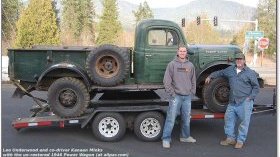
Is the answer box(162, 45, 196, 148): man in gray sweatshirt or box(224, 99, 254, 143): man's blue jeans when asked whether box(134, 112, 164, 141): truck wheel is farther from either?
box(224, 99, 254, 143): man's blue jeans

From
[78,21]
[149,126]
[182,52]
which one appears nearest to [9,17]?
[149,126]

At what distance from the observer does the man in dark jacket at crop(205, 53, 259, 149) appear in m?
7.25

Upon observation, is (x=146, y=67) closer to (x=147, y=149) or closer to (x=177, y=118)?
(x=177, y=118)

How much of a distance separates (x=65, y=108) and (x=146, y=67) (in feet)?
5.75

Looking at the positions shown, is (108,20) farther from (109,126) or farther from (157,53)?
(109,126)

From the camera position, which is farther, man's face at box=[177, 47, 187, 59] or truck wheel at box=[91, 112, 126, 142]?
truck wheel at box=[91, 112, 126, 142]

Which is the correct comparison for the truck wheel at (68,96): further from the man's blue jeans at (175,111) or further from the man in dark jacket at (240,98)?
the man in dark jacket at (240,98)

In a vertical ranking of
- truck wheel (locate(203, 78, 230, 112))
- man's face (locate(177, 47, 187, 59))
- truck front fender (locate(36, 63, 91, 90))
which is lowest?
truck wheel (locate(203, 78, 230, 112))

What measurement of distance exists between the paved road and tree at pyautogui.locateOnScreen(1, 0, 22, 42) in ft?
12.2

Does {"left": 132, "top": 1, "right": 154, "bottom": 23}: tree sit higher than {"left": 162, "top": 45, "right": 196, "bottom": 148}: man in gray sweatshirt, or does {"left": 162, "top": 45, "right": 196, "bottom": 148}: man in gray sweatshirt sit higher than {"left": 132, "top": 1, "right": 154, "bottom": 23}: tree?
{"left": 132, "top": 1, "right": 154, "bottom": 23}: tree

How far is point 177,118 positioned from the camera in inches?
306

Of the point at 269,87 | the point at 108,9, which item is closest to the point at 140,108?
the point at 269,87

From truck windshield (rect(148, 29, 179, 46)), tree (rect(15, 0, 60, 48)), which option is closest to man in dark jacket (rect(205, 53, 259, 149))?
truck windshield (rect(148, 29, 179, 46))

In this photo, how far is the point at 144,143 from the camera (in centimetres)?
761
